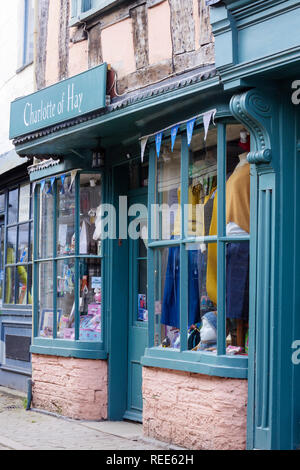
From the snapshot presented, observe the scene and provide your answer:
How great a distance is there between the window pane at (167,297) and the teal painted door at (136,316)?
109 centimetres

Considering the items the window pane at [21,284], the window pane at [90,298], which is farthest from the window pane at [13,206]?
the window pane at [90,298]

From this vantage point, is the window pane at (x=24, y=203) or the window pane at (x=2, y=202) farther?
the window pane at (x=2, y=202)

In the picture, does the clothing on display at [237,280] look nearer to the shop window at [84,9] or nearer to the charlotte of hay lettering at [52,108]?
the charlotte of hay lettering at [52,108]

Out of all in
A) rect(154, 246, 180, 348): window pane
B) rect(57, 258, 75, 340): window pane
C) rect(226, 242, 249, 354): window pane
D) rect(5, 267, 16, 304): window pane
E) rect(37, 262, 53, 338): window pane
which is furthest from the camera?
rect(5, 267, 16, 304): window pane

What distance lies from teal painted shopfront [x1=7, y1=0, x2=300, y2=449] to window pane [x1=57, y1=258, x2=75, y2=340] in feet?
Answer: 0.07

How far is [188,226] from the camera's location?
7020 mm

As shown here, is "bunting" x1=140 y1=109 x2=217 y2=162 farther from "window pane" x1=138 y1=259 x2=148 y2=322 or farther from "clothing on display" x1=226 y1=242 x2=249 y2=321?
"window pane" x1=138 y1=259 x2=148 y2=322

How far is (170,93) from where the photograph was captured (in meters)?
6.73

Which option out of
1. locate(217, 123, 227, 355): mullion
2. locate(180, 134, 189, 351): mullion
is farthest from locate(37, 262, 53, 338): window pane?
locate(217, 123, 227, 355): mullion

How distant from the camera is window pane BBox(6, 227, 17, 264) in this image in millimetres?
11578

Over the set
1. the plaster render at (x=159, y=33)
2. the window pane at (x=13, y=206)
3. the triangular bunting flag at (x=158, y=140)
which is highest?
the plaster render at (x=159, y=33)

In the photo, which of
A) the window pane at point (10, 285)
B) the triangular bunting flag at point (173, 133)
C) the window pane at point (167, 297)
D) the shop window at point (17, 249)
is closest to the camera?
the triangular bunting flag at point (173, 133)

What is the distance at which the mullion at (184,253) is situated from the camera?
690cm
